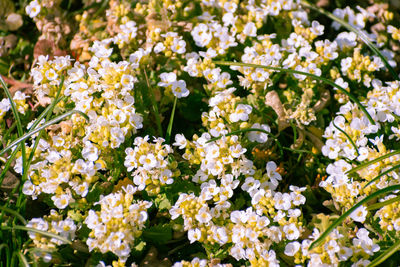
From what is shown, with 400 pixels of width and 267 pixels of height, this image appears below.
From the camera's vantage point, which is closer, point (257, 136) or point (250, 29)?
point (257, 136)

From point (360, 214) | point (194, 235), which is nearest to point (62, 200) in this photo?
point (194, 235)

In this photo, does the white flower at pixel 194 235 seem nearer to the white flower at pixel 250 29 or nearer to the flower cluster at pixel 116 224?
the flower cluster at pixel 116 224

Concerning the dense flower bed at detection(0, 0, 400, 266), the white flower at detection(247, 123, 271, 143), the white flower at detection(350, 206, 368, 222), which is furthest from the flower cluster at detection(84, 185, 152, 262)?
the white flower at detection(350, 206, 368, 222)

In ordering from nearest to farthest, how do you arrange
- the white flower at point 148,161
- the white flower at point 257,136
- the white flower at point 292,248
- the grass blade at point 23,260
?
the grass blade at point 23,260 < the white flower at point 292,248 < the white flower at point 148,161 < the white flower at point 257,136

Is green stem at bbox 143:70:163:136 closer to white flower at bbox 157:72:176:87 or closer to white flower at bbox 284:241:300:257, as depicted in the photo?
white flower at bbox 157:72:176:87

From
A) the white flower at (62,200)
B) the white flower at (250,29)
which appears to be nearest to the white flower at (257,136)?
the white flower at (250,29)

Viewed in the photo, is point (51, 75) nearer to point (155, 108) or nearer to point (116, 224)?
Result: point (155, 108)

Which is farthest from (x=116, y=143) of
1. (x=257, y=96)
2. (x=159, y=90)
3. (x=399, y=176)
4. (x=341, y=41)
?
(x=341, y=41)
